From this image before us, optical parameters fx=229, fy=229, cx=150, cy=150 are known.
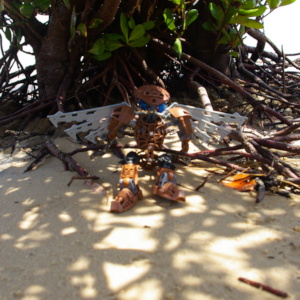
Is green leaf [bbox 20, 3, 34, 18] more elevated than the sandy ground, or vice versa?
green leaf [bbox 20, 3, 34, 18]

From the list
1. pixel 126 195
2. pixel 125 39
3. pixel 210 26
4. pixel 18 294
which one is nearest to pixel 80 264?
pixel 18 294

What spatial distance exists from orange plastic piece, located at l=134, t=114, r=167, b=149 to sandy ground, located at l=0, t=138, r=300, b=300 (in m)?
0.38

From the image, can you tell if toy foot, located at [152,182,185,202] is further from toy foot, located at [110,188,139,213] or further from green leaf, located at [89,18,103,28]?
green leaf, located at [89,18,103,28]

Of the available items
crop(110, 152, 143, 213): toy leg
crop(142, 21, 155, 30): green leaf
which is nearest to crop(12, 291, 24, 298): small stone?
crop(110, 152, 143, 213): toy leg

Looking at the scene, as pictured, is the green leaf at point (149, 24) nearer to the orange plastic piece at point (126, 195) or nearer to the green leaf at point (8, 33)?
the orange plastic piece at point (126, 195)

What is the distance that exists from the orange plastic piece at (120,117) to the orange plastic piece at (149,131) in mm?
105

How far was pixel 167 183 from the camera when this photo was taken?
1.61 metres

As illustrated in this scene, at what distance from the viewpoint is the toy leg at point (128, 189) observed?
146 centimetres

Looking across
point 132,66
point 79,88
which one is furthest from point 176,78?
point 79,88

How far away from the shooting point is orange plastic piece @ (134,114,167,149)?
5.77 feet

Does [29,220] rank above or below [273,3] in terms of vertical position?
below

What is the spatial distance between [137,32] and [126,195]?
64.9 inches

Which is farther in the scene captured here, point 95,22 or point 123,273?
point 95,22

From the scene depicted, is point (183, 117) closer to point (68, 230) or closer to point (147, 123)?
point (147, 123)
